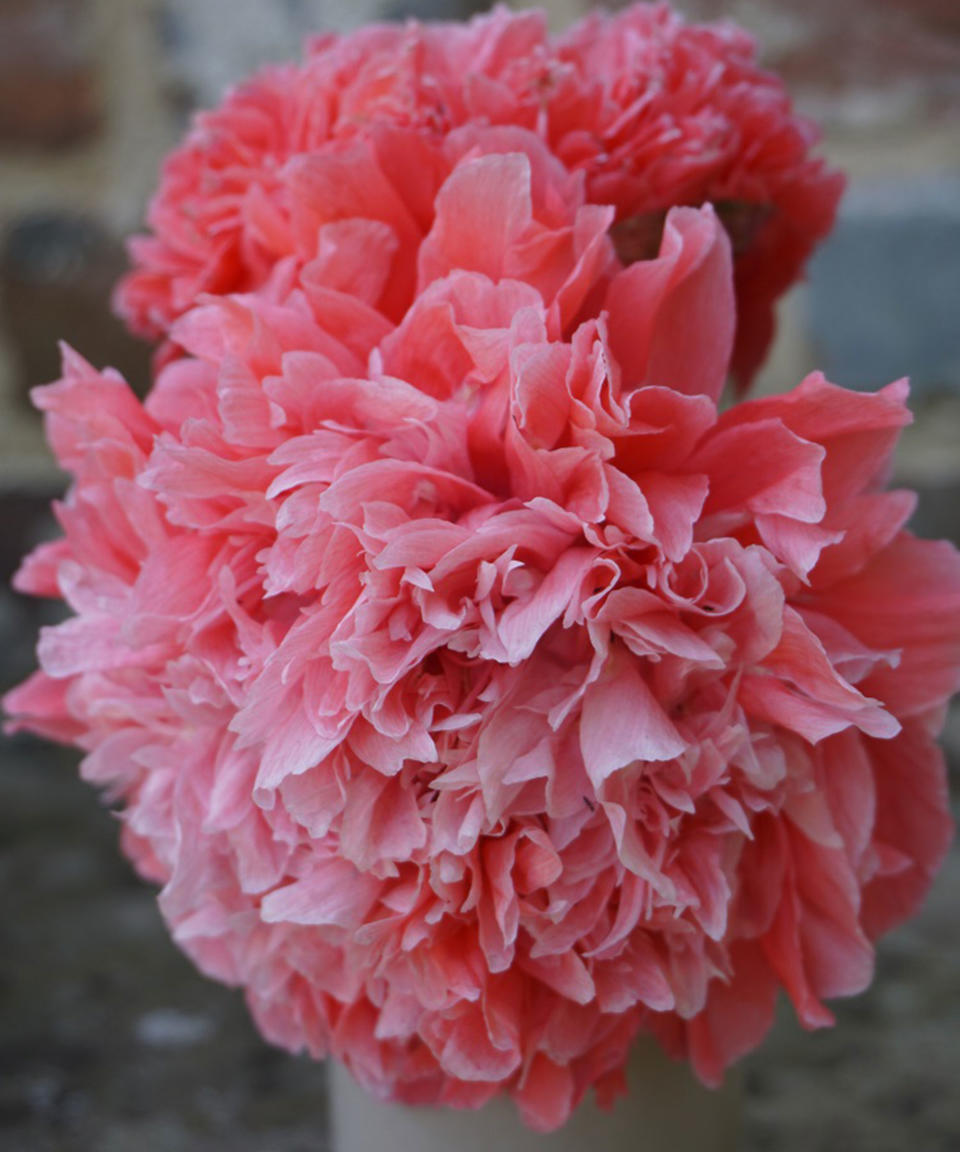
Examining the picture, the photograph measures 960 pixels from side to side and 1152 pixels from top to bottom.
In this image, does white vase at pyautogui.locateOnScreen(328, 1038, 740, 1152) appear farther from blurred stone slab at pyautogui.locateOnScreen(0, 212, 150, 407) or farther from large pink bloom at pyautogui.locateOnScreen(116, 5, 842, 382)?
blurred stone slab at pyautogui.locateOnScreen(0, 212, 150, 407)

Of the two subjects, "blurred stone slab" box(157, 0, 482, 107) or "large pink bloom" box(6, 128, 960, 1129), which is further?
"blurred stone slab" box(157, 0, 482, 107)

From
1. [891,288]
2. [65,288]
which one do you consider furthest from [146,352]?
[891,288]

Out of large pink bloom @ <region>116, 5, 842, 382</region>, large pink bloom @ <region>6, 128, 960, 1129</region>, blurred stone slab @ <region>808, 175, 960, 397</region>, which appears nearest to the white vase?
large pink bloom @ <region>6, 128, 960, 1129</region>

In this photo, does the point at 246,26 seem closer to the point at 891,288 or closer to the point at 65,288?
the point at 65,288

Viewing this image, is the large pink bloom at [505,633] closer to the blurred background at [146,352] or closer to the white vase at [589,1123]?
the white vase at [589,1123]

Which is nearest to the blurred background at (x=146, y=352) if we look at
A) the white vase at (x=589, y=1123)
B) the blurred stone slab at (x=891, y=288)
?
the blurred stone slab at (x=891, y=288)
